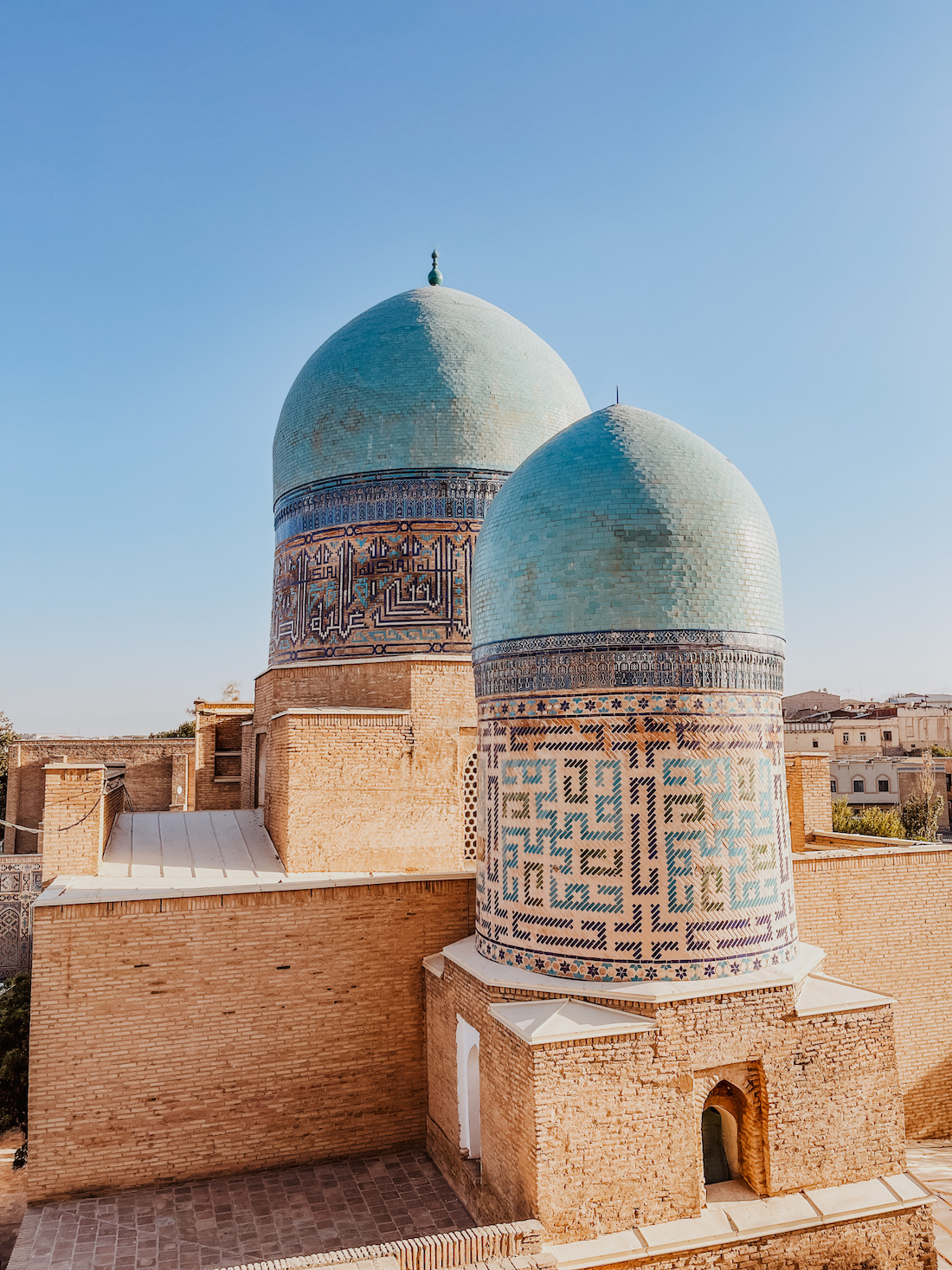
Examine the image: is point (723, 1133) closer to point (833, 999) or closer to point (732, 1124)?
point (732, 1124)

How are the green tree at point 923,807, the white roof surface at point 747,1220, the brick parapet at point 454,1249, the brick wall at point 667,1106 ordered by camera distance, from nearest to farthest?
the brick parapet at point 454,1249 → the white roof surface at point 747,1220 → the brick wall at point 667,1106 → the green tree at point 923,807

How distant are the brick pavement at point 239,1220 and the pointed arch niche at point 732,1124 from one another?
5.43 ft

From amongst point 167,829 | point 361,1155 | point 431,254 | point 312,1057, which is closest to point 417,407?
point 431,254

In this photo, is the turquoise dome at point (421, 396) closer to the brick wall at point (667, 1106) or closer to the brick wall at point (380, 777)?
the brick wall at point (380, 777)

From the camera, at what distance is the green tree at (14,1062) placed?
22.7 ft

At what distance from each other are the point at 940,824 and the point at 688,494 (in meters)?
23.7

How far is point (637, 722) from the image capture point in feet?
19.1

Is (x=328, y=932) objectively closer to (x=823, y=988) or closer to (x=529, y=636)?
(x=529, y=636)

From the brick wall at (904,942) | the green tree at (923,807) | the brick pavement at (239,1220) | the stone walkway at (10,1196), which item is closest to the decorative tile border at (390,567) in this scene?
the brick wall at (904,942)

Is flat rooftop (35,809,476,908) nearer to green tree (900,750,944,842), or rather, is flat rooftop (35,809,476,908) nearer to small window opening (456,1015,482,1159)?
small window opening (456,1015,482,1159)

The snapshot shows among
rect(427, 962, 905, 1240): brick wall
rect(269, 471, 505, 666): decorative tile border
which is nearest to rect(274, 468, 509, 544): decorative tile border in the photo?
rect(269, 471, 505, 666): decorative tile border

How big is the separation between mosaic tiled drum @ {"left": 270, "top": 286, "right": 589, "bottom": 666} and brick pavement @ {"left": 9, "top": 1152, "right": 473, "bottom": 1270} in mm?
4492

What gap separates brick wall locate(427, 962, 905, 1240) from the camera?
5160 mm

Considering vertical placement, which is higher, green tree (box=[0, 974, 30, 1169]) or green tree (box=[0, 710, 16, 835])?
green tree (box=[0, 710, 16, 835])
